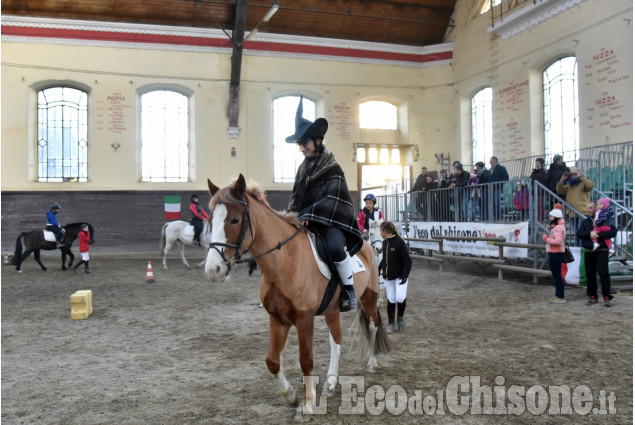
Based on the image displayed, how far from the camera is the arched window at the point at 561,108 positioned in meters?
15.0

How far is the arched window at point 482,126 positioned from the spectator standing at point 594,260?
409 inches

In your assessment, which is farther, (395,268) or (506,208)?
(506,208)

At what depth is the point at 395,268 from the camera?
259 inches

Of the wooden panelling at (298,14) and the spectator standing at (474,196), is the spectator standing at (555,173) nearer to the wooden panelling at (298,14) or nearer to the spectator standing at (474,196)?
the spectator standing at (474,196)

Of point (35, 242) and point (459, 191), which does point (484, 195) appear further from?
point (35, 242)

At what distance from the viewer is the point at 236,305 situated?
8.65 meters

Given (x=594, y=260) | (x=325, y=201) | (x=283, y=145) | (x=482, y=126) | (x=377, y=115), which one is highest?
(x=377, y=115)

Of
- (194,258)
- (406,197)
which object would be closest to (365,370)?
(406,197)

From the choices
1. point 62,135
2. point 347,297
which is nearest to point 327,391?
point 347,297

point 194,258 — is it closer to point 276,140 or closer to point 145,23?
point 276,140

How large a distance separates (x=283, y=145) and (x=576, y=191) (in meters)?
12.1

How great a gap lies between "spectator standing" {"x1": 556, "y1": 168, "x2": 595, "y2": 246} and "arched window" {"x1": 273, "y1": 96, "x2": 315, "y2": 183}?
11307 millimetres

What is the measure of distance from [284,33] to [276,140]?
168 inches

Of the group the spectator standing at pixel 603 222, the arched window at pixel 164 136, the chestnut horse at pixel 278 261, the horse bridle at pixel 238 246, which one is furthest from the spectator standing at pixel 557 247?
the arched window at pixel 164 136
